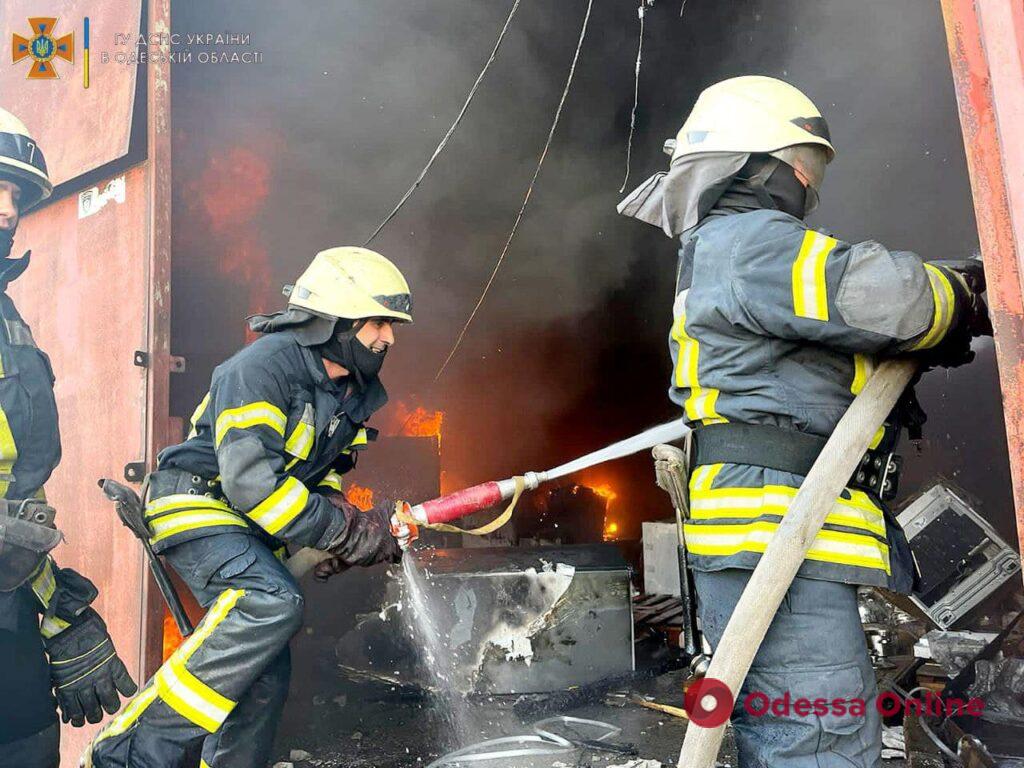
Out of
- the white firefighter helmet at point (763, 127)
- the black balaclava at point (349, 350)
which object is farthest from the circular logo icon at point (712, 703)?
the black balaclava at point (349, 350)

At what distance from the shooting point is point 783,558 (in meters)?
1.58

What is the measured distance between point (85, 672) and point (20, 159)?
2.04 metres

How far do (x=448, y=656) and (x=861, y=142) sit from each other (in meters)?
5.73

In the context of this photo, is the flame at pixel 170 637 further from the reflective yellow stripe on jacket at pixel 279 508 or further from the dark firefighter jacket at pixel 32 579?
the reflective yellow stripe on jacket at pixel 279 508

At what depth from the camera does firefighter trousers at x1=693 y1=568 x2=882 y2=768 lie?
5.14 ft

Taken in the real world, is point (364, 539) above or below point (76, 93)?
below

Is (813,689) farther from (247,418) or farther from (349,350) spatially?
(349,350)

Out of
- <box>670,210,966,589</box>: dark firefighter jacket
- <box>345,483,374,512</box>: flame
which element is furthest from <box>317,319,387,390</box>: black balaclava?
<box>345,483,374,512</box>: flame

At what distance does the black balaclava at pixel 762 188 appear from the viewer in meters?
1.87

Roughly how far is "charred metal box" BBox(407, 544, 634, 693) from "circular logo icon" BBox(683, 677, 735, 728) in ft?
8.97

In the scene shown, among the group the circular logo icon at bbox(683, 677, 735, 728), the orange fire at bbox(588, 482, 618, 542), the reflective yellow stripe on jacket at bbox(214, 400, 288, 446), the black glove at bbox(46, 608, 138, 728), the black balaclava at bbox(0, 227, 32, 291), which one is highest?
the black balaclava at bbox(0, 227, 32, 291)

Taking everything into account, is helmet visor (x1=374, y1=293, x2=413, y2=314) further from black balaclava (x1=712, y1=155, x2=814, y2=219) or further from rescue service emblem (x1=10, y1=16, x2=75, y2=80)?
rescue service emblem (x1=10, y1=16, x2=75, y2=80)

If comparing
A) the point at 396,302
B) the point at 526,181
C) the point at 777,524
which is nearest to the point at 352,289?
the point at 396,302

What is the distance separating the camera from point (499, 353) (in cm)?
1048
